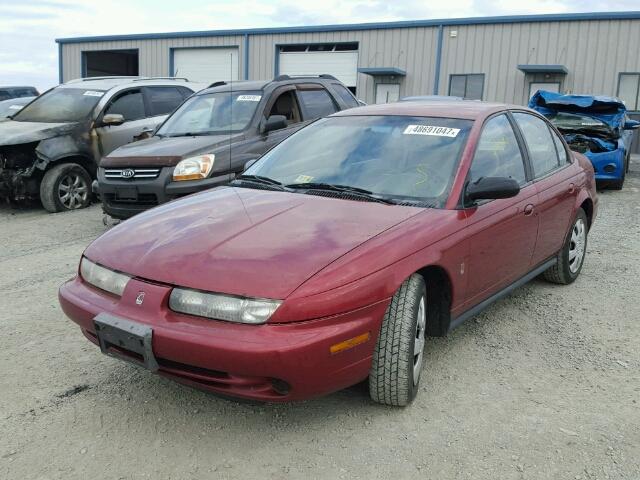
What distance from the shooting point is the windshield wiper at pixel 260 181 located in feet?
12.4

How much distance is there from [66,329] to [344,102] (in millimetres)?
5385

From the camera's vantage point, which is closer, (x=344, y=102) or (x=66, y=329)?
(x=66, y=329)

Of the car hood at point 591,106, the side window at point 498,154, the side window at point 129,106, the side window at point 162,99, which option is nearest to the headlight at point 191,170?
the side window at point 129,106

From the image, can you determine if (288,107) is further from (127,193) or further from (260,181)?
(260,181)

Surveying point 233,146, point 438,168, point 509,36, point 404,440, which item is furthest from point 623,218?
point 509,36

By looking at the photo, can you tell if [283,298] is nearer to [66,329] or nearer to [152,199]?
[66,329]

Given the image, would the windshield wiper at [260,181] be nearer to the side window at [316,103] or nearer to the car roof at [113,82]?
the side window at [316,103]

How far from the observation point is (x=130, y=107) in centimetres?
934

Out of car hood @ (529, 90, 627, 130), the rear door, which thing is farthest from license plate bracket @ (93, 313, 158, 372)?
car hood @ (529, 90, 627, 130)

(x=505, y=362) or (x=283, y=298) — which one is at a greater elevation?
(x=283, y=298)

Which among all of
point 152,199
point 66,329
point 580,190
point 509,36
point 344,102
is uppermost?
point 509,36

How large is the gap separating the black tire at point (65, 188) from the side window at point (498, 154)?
6452 millimetres

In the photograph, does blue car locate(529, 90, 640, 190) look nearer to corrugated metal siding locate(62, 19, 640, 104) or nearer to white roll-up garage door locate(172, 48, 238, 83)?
corrugated metal siding locate(62, 19, 640, 104)

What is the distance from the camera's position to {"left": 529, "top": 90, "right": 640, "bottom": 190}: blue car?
1057cm
